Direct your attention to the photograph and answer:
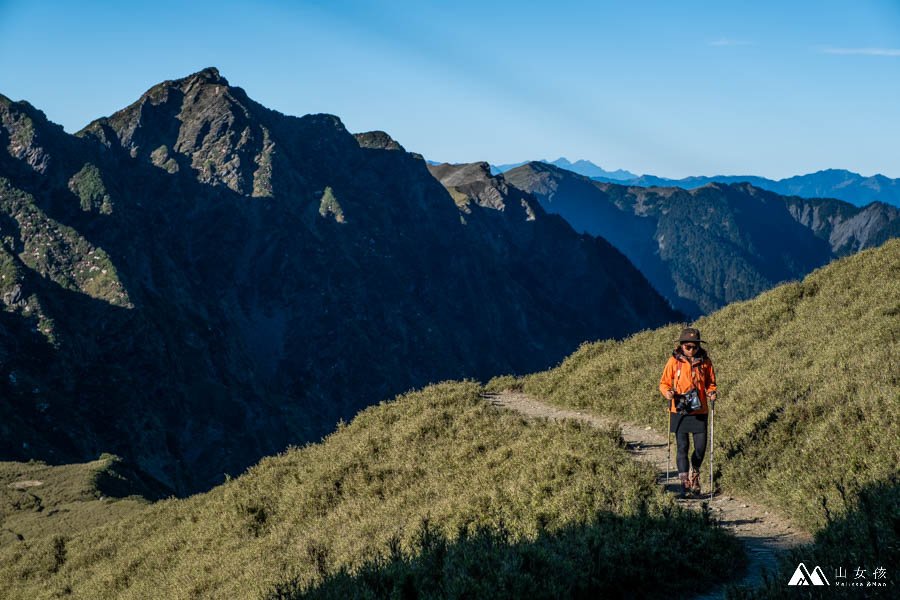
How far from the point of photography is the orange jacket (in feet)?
40.7

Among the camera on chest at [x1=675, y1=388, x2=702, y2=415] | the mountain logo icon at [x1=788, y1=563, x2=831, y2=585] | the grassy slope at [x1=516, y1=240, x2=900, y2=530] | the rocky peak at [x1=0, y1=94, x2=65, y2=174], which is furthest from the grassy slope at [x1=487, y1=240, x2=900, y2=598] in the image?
the rocky peak at [x1=0, y1=94, x2=65, y2=174]

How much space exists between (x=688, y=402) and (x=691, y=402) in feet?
0.16

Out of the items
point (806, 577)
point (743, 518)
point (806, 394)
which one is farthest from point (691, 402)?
point (806, 577)

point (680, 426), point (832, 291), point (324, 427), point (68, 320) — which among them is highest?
point (68, 320)

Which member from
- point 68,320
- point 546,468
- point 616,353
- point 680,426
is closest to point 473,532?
point 546,468

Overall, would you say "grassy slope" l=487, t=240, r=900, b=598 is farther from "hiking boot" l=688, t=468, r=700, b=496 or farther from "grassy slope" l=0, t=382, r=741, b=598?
"grassy slope" l=0, t=382, r=741, b=598

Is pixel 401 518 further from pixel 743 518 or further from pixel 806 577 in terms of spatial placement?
pixel 806 577

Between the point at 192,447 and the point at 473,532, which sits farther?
the point at 192,447

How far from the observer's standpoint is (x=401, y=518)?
1333 centimetres

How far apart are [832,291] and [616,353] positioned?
6590 millimetres

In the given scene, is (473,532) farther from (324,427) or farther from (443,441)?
(324,427)

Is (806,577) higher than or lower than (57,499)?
higher

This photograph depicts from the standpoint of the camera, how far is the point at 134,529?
21453 mm

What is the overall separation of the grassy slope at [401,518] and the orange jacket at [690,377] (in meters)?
1.53
